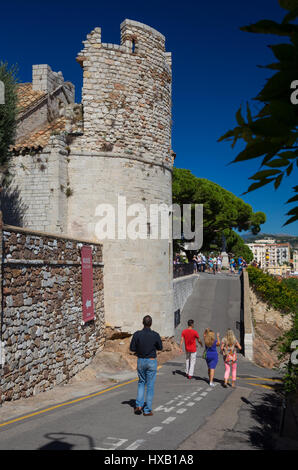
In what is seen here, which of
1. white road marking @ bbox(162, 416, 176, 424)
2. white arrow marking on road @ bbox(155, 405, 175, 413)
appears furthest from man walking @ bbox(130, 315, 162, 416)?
white arrow marking on road @ bbox(155, 405, 175, 413)

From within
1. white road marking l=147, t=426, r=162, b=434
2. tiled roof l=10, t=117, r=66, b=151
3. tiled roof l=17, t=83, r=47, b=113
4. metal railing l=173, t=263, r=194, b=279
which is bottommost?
white road marking l=147, t=426, r=162, b=434

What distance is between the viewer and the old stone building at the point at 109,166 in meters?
15.6

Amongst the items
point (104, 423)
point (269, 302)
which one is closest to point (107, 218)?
point (104, 423)

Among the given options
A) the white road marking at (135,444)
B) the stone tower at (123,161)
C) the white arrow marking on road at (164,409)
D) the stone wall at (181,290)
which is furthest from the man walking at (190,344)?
the stone wall at (181,290)

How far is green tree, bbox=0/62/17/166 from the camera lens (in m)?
14.0

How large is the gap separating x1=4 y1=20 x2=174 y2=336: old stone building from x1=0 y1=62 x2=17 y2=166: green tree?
1.17 metres

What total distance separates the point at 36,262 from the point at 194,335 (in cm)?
514

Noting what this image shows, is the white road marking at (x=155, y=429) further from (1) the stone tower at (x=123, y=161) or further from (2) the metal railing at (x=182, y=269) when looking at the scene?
(2) the metal railing at (x=182, y=269)

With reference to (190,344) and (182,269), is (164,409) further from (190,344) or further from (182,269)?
(182,269)

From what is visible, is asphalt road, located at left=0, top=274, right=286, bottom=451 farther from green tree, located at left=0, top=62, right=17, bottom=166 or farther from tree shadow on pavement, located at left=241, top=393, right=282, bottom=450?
green tree, located at left=0, top=62, right=17, bottom=166

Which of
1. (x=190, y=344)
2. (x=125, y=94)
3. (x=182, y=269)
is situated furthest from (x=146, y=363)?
(x=182, y=269)

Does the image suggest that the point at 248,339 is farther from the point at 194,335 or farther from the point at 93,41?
the point at 93,41

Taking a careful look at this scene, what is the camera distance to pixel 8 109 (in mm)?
14086

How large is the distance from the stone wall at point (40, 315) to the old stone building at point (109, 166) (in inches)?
80.4
